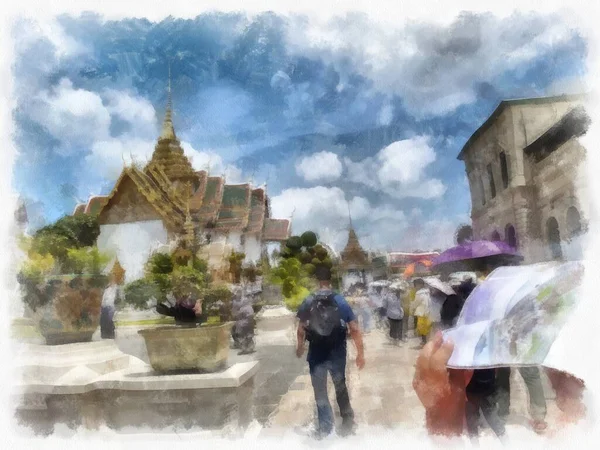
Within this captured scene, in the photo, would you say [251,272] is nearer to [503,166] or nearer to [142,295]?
[142,295]

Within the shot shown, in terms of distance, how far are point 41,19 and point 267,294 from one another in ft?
12.3

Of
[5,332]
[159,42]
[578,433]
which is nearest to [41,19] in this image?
[159,42]

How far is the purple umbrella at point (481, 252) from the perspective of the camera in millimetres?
4566

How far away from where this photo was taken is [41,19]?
191 inches

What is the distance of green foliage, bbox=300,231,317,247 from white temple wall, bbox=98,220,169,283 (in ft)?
4.56

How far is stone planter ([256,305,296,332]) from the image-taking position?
5.78m

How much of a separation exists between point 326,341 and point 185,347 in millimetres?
1043

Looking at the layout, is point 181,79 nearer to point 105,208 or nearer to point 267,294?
point 105,208

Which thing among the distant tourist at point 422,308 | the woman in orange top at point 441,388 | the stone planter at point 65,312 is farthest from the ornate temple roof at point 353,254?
the stone planter at point 65,312

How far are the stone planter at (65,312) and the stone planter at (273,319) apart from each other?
197 cm

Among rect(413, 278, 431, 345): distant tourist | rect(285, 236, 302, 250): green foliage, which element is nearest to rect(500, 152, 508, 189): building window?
rect(413, 278, 431, 345): distant tourist

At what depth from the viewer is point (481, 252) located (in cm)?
455

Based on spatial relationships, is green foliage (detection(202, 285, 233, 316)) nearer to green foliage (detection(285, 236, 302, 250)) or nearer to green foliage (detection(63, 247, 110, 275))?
green foliage (detection(285, 236, 302, 250))

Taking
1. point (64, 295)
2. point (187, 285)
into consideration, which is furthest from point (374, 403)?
point (64, 295)
